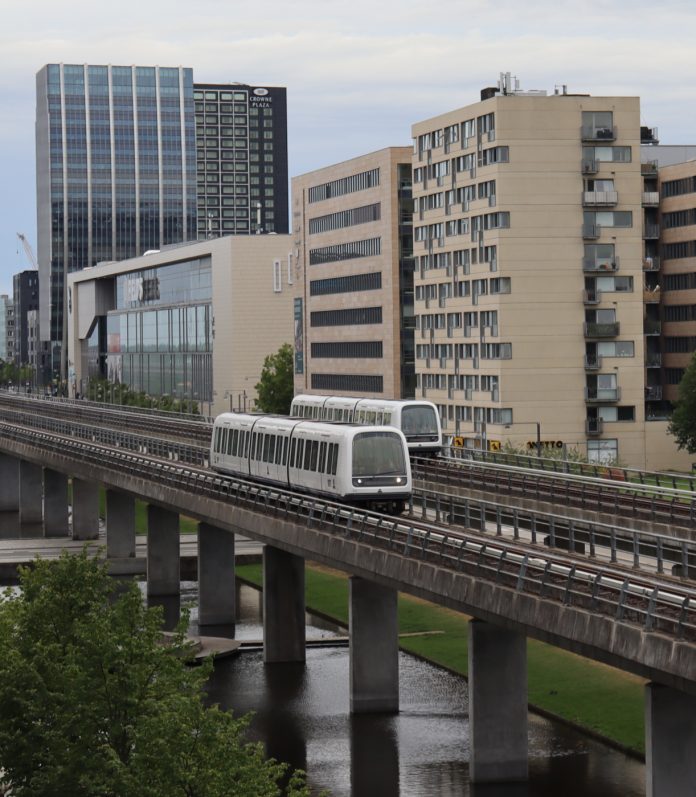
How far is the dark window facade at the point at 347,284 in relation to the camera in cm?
17238

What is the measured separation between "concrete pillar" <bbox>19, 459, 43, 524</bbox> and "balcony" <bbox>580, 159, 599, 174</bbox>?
5116 cm

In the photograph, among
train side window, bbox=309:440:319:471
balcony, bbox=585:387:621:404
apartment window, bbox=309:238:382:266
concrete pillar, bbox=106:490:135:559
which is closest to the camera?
train side window, bbox=309:440:319:471

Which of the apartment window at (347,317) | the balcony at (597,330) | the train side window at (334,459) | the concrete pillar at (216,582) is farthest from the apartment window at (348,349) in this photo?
the train side window at (334,459)

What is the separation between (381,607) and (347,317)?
117 metres

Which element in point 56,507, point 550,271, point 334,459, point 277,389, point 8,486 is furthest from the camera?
point 277,389

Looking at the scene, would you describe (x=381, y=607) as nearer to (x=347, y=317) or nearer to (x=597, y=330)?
(x=597, y=330)

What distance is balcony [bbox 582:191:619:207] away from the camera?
463ft

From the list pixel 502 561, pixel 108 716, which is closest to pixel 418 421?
pixel 502 561

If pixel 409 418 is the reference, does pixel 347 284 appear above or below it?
above

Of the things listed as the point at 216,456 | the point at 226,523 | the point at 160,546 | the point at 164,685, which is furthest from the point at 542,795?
the point at 160,546

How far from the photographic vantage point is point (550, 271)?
465 ft

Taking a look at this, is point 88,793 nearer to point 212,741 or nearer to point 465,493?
point 212,741

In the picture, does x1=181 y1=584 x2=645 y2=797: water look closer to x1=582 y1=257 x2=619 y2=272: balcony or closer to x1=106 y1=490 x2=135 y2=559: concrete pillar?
x1=106 y1=490 x2=135 y2=559: concrete pillar

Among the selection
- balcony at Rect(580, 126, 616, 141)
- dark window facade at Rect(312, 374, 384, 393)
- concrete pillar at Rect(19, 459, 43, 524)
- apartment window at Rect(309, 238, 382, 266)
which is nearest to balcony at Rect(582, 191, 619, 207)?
balcony at Rect(580, 126, 616, 141)
